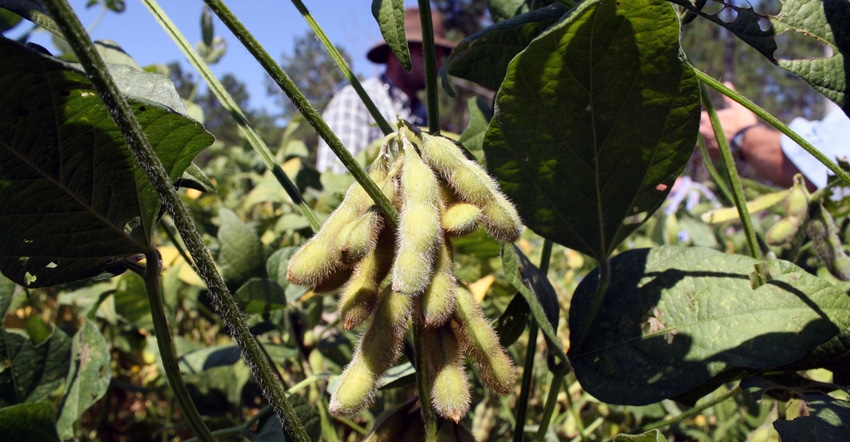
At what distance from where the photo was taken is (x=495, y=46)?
0.84 meters

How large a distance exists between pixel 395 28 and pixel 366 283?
24cm

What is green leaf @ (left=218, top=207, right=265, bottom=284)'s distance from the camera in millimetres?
1265

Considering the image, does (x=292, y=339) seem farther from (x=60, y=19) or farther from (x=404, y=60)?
(x=60, y=19)

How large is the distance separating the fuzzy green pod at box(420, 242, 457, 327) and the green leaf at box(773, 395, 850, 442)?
0.42 meters

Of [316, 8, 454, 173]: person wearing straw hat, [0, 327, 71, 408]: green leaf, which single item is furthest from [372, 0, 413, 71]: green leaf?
[316, 8, 454, 173]: person wearing straw hat

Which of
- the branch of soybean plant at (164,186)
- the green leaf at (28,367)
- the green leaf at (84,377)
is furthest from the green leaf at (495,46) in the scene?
the green leaf at (28,367)

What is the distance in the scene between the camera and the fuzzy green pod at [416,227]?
55cm

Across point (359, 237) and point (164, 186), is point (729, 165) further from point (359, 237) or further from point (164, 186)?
point (164, 186)

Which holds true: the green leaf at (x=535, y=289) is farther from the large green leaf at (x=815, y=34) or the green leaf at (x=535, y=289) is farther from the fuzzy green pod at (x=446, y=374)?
the large green leaf at (x=815, y=34)

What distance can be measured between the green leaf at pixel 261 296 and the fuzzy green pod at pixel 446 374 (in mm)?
518

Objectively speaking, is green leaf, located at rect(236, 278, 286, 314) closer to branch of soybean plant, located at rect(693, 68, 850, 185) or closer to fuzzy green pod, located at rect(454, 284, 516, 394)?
fuzzy green pod, located at rect(454, 284, 516, 394)

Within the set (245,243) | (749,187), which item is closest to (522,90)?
(245,243)

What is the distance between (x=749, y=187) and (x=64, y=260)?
4.98ft

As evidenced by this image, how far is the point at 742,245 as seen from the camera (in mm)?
2047
